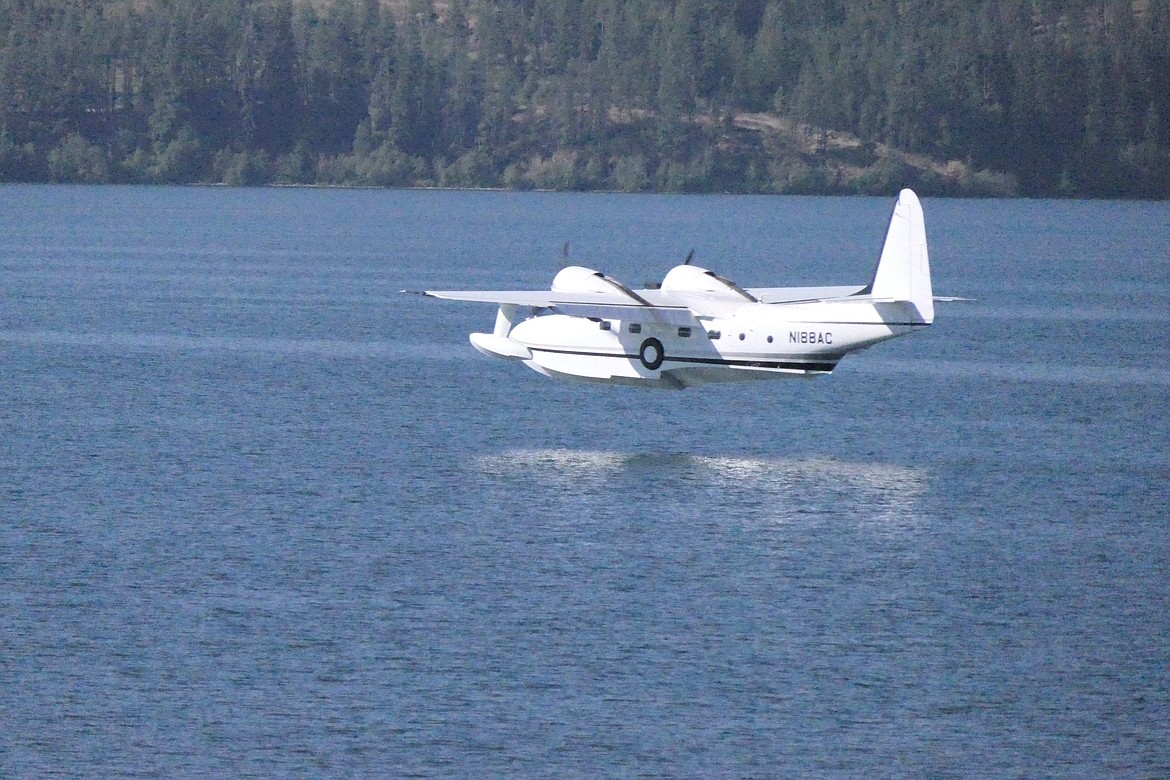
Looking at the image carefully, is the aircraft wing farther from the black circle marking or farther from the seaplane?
the black circle marking

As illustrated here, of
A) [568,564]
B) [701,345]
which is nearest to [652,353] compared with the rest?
[701,345]

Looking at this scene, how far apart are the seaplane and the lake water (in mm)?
1837

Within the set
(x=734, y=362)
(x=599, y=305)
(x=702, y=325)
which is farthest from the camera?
(x=599, y=305)

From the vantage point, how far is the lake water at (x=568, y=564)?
2261 centimetres

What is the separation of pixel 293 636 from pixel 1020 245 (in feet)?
388

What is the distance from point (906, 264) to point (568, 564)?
14963 mm

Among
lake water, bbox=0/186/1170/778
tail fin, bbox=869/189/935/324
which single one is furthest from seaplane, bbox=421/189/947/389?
lake water, bbox=0/186/1170/778

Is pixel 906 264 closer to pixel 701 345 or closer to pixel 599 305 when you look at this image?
pixel 701 345

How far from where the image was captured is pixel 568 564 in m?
30.9

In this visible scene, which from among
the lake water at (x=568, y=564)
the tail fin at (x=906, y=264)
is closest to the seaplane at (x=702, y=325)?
the tail fin at (x=906, y=264)

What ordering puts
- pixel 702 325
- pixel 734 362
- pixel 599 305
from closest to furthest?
pixel 734 362, pixel 702 325, pixel 599 305

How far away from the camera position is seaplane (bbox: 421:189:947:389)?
138 ft

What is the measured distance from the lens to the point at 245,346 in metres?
63.7

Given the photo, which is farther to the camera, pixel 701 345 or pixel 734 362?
pixel 701 345
